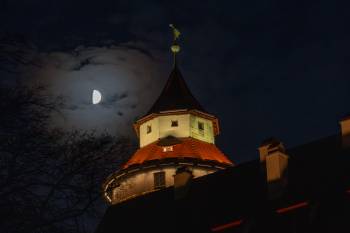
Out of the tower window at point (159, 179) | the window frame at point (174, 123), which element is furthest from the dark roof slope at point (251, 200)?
the window frame at point (174, 123)

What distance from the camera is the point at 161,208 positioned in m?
39.0

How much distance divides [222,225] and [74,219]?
37.4 feet

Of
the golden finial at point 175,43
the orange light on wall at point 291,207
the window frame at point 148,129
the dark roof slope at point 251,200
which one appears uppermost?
the golden finial at point 175,43

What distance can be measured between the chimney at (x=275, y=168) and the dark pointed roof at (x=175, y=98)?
34.0 metres

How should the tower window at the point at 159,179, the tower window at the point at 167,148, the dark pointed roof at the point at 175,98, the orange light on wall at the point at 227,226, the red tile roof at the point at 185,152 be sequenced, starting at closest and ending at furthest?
the orange light on wall at the point at 227,226 → the tower window at the point at 159,179 → the red tile roof at the point at 185,152 → the tower window at the point at 167,148 → the dark pointed roof at the point at 175,98

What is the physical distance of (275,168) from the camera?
33.0m

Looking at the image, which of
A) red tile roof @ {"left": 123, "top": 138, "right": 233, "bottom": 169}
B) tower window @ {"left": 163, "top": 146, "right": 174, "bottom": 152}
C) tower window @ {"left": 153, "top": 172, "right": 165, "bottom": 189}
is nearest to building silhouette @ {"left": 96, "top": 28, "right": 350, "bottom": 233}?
tower window @ {"left": 153, "top": 172, "right": 165, "bottom": 189}

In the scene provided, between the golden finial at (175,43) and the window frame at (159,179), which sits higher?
the golden finial at (175,43)

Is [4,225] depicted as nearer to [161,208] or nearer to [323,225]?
[323,225]

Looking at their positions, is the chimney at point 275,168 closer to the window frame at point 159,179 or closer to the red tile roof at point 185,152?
the window frame at point 159,179

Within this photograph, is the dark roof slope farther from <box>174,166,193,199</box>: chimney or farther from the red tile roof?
the red tile roof

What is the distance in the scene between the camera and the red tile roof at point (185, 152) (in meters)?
62.2

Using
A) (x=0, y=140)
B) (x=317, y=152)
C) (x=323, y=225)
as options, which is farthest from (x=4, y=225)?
(x=317, y=152)

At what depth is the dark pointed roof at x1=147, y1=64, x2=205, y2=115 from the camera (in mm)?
67688
